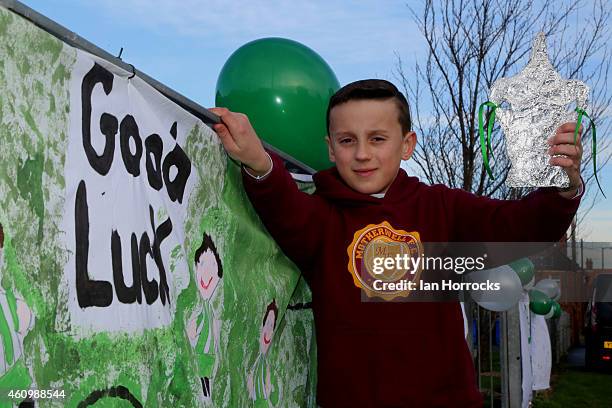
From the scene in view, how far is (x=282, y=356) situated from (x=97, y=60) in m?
1.32

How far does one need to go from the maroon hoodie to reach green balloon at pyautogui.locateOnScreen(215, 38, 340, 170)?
0.63 metres

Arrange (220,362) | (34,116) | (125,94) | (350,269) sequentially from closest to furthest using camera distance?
1. (34,116)
2. (125,94)
3. (220,362)
4. (350,269)

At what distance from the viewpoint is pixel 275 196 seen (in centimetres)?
207

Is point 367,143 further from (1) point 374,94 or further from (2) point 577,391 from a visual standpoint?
(2) point 577,391

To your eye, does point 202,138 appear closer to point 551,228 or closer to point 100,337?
point 100,337

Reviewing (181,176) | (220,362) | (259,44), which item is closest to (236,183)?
(181,176)

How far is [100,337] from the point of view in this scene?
1.33m

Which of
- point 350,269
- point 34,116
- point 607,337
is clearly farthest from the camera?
point 607,337

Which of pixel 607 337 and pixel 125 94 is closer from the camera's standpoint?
pixel 125 94

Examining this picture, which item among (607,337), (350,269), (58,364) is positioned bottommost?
(607,337)

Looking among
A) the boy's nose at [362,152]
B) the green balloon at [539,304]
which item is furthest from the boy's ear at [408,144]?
the green balloon at [539,304]

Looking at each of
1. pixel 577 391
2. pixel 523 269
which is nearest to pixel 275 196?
pixel 523 269

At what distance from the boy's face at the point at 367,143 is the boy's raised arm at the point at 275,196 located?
14 cm

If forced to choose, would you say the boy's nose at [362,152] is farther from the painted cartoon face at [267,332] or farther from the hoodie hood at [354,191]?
the painted cartoon face at [267,332]
